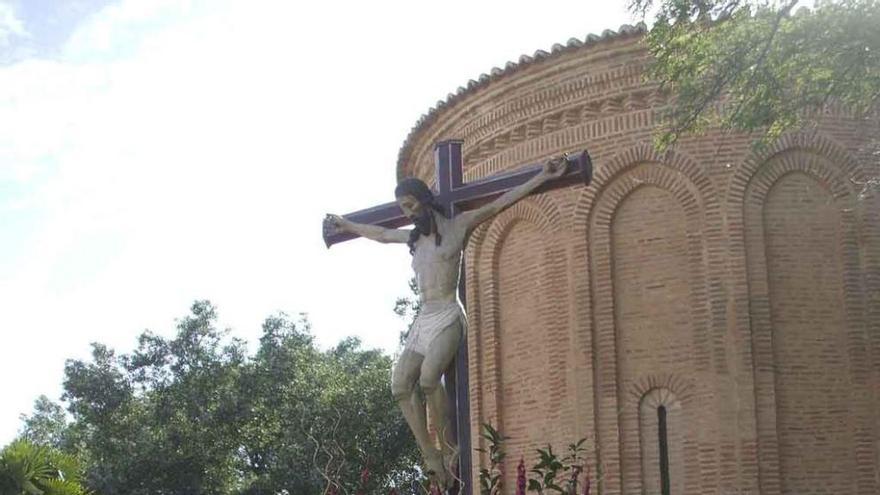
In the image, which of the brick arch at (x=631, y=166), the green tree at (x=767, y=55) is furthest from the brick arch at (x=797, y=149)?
the green tree at (x=767, y=55)

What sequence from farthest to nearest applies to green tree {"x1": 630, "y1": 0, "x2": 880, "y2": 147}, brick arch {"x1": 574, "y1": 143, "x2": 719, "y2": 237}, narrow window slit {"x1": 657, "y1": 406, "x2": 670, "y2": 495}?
brick arch {"x1": 574, "y1": 143, "x2": 719, "y2": 237} < narrow window slit {"x1": 657, "y1": 406, "x2": 670, "y2": 495} < green tree {"x1": 630, "y1": 0, "x2": 880, "y2": 147}

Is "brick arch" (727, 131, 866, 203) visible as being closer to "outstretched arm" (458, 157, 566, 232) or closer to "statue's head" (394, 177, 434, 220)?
"outstretched arm" (458, 157, 566, 232)

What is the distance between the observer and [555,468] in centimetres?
558

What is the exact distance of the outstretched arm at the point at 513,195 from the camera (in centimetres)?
685

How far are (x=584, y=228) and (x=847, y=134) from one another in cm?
332

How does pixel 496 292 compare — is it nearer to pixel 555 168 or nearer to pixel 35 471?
pixel 35 471

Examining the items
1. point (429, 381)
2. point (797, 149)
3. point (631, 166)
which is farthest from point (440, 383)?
point (797, 149)

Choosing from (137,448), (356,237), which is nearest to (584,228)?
(356,237)

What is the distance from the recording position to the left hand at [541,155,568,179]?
683 centimetres

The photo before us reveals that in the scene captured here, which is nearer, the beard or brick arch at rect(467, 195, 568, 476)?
the beard

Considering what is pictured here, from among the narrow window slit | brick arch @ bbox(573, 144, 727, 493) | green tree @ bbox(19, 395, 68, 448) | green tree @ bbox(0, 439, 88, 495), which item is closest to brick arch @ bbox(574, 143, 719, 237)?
brick arch @ bbox(573, 144, 727, 493)

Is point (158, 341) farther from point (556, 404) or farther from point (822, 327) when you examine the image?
point (822, 327)

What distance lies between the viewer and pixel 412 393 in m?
6.74

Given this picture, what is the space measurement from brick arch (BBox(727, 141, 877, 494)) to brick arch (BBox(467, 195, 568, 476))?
7.30 ft
